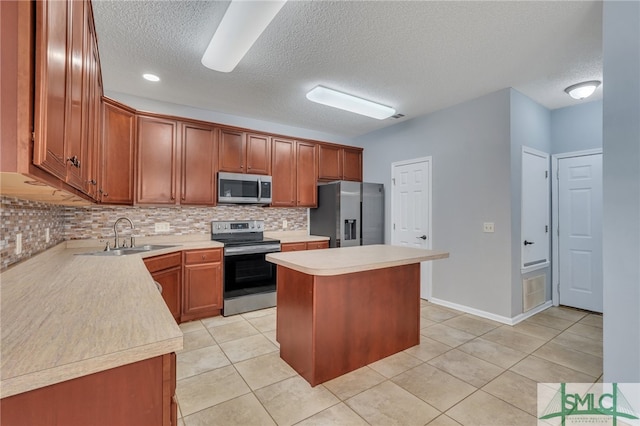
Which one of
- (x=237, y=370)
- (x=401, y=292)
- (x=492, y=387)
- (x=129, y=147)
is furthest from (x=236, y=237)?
(x=492, y=387)

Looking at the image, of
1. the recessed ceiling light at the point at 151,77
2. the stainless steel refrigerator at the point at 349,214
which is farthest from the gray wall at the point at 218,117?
the stainless steel refrigerator at the point at 349,214

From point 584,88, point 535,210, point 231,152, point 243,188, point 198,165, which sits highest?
point 584,88

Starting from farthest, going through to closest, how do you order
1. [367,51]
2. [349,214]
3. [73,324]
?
[349,214] → [367,51] → [73,324]

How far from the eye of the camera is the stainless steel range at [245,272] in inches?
137

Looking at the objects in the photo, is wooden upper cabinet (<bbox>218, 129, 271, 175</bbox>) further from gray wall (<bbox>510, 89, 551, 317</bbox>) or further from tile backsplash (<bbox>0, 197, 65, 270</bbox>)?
gray wall (<bbox>510, 89, 551, 317</bbox>)

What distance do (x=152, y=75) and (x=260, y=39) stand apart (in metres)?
1.34

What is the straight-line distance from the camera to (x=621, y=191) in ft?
5.84

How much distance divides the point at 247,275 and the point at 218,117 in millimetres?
2222

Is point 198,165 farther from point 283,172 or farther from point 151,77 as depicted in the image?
point 283,172

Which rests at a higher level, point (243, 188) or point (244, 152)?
point (244, 152)

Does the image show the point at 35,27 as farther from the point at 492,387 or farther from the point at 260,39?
the point at 492,387

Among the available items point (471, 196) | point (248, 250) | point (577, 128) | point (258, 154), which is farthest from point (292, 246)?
point (577, 128)

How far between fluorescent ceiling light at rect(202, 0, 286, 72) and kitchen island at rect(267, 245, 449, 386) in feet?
5.30

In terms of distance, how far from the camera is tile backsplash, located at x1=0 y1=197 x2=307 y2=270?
1634 mm
